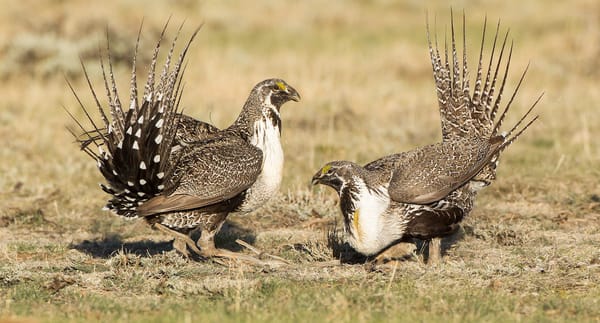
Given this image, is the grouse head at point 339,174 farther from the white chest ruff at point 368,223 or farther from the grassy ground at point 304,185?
the grassy ground at point 304,185

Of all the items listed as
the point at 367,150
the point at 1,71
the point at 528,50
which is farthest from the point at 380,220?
the point at 528,50

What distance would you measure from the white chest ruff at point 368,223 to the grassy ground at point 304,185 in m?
0.17

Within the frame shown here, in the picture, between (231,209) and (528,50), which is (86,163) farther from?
(528,50)

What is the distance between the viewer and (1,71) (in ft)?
50.3

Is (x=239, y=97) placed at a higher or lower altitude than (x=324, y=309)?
higher

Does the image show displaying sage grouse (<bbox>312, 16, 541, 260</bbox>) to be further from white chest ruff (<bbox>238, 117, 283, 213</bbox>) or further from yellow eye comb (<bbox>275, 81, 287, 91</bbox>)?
yellow eye comb (<bbox>275, 81, 287, 91</bbox>)

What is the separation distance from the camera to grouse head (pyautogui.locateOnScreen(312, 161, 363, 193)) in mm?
6551

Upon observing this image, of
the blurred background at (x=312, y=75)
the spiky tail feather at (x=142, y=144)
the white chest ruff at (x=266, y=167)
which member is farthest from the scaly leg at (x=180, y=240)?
the blurred background at (x=312, y=75)

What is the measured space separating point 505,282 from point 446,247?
4.88 feet

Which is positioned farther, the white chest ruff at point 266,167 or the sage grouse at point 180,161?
the white chest ruff at point 266,167

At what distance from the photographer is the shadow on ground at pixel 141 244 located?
7.53 m

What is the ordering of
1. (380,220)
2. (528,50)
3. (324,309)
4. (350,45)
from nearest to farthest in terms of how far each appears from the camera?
(324,309)
(380,220)
(528,50)
(350,45)

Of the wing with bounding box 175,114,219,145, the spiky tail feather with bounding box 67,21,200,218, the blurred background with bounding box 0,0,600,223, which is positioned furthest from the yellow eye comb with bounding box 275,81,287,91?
the blurred background with bounding box 0,0,600,223

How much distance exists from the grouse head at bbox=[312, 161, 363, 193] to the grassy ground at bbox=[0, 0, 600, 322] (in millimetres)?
607
